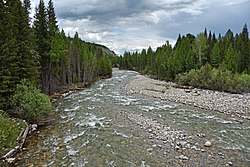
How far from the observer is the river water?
13086 mm

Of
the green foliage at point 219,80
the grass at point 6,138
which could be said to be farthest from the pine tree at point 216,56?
the grass at point 6,138

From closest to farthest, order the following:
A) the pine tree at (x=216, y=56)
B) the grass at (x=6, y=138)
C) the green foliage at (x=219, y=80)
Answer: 1. the grass at (x=6, y=138)
2. the green foliage at (x=219, y=80)
3. the pine tree at (x=216, y=56)

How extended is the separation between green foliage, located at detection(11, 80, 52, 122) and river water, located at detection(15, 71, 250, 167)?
1.82 metres

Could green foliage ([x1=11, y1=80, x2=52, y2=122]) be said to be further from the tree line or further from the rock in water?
the rock in water

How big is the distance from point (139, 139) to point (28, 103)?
9.34 m

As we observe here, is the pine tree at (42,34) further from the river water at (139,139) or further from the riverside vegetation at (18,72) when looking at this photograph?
the river water at (139,139)

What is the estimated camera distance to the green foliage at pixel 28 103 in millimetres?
19344

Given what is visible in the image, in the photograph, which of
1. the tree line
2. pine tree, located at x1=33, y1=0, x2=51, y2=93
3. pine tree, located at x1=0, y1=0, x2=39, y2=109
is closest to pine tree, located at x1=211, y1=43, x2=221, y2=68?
the tree line

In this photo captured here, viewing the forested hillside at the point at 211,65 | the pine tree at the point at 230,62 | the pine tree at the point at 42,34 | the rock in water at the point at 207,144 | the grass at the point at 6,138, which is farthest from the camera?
the pine tree at the point at 230,62

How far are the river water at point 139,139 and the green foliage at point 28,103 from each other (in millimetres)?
1823

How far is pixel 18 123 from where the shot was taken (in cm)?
A: 1761

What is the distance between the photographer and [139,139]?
16594mm

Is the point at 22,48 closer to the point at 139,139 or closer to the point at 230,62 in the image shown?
the point at 139,139

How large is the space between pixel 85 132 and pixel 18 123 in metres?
4.85
